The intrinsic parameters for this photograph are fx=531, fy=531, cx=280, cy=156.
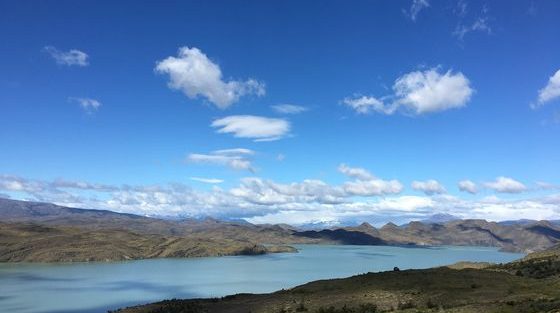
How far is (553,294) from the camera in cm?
5519

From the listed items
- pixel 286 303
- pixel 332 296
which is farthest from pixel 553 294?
pixel 286 303

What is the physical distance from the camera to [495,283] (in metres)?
70.6

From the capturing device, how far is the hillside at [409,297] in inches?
2089

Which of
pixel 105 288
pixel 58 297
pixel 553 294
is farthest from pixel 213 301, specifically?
pixel 105 288

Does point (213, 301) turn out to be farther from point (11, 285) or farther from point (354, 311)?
point (11, 285)

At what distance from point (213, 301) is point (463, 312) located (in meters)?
43.6

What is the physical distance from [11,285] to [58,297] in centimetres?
3976

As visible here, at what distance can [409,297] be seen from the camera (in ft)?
211

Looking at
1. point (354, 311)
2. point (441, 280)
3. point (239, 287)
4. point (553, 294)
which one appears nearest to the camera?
point (553, 294)

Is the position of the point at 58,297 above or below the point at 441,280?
below

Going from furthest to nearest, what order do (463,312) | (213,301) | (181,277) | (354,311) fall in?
(181,277)
(213,301)
(354,311)
(463,312)

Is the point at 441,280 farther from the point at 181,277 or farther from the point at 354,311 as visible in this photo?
the point at 181,277

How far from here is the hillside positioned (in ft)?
174

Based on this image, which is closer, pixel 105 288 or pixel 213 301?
pixel 213 301
